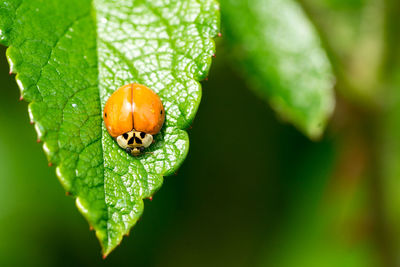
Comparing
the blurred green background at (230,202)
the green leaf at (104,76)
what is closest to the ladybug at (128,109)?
the green leaf at (104,76)

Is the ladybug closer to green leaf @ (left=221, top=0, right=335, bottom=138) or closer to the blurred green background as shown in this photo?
green leaf @ (left=221, top=0, right=335, bottom=138)

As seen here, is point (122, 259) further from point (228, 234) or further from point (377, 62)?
point (377, 62)

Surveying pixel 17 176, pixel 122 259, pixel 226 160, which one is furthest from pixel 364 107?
pixel 17 176

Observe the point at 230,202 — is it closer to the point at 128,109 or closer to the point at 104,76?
the point at 128,109

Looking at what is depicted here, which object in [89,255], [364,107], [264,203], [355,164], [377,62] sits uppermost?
[377,62]

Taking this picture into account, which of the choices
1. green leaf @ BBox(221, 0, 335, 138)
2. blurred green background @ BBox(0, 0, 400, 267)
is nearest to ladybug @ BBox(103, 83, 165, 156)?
green leaf @ BBox(221, 0, 335, 138)

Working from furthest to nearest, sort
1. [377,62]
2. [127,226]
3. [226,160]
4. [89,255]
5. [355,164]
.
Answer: [226,160] < [89,255] < [355,164] < [377,62] < [127,226]

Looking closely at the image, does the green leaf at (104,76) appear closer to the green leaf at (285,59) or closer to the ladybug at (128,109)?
the ladybug at (128,109)
